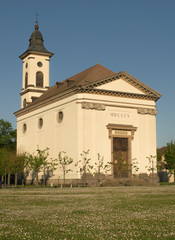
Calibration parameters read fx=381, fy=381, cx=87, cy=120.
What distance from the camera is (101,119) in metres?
51.8

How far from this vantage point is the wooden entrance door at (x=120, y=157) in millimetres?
52188

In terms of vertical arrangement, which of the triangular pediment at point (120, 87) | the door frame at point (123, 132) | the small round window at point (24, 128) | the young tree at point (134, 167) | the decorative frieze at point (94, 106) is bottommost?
the young tree at point (134, 167)

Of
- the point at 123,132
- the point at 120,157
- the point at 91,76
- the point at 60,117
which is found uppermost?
the point at 91,76

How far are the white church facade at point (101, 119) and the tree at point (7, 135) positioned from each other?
22.4m

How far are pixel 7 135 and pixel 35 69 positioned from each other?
62.6ft

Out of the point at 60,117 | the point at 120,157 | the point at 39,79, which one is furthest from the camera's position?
the point at 39,79

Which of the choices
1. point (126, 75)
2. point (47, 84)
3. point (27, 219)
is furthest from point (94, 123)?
point (27, 219)

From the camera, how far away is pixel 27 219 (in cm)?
1286

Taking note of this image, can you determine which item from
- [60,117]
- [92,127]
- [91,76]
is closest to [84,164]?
[92,127]

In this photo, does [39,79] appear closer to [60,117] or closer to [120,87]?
[60,117]

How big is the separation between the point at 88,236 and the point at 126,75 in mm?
45924

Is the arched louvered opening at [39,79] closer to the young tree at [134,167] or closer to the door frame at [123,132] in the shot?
the door frame at [123,132]

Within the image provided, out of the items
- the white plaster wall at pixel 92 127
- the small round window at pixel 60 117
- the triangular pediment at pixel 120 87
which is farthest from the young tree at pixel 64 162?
the triangular pediment at pixel 120 87

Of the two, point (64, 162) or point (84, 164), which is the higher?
point (64, 162)
